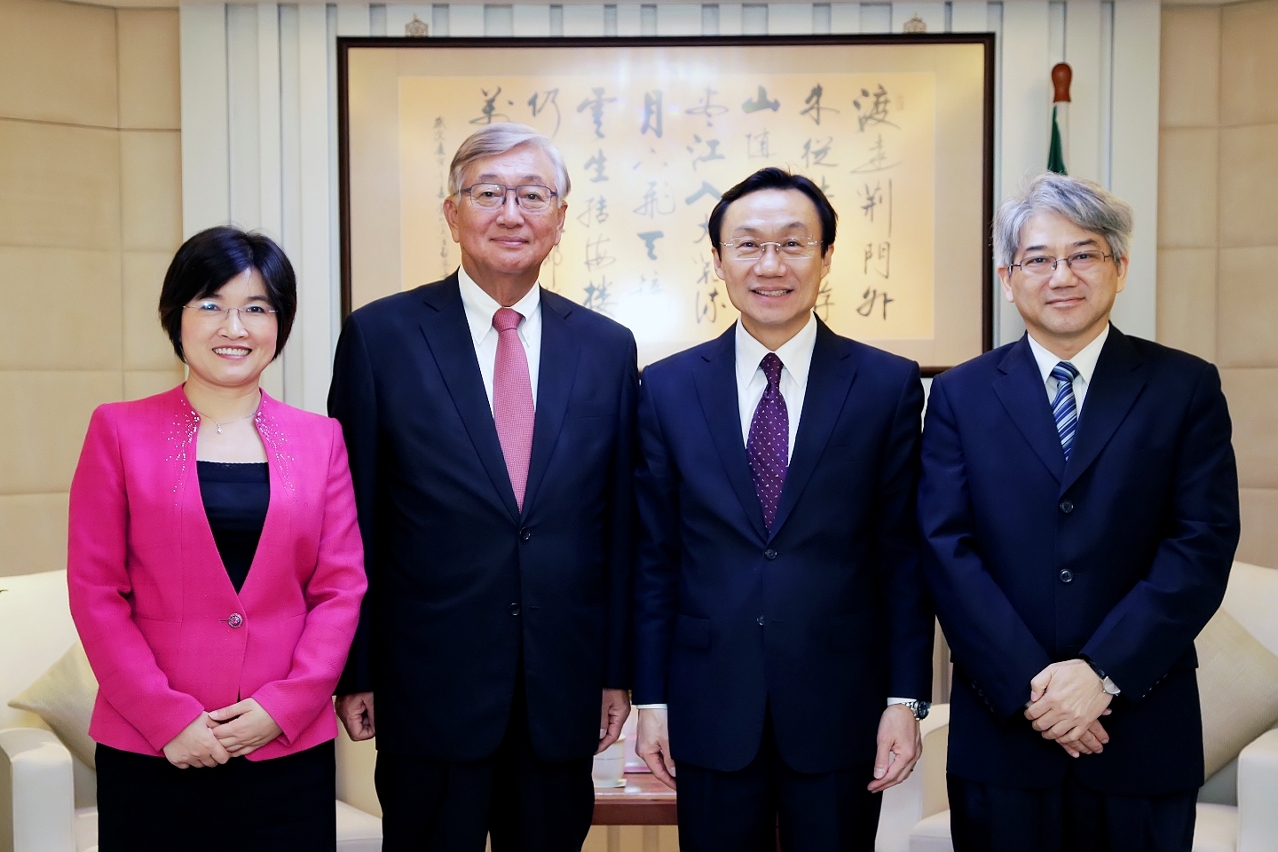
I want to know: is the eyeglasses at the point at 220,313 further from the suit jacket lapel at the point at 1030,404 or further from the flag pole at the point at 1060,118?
the flag pole at the point at 1060,118

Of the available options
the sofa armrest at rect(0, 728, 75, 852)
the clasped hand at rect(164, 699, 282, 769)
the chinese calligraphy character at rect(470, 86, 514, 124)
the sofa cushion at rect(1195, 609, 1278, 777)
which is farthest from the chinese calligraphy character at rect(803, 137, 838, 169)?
the sofa armrest at rect(0, 728, 75, 852)

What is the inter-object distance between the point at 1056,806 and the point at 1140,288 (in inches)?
90.3

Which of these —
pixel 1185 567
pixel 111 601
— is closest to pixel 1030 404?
pixel 1185 567

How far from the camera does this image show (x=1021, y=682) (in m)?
1.72

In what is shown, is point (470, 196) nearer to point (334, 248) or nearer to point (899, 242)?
point (334, 248)

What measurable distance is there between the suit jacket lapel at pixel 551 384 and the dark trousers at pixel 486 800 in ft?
1.24

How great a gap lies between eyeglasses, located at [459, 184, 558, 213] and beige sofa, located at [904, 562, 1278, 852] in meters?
1.59

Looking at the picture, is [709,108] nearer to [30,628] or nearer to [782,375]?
[782,375]

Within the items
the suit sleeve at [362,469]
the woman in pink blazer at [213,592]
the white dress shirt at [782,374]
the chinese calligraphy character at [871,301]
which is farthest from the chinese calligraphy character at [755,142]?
the woman in pink blazer at [213,592]

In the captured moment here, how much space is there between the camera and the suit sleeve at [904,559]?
6.10 ft

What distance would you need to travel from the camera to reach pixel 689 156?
3607 mm

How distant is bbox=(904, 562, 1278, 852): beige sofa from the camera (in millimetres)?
2287


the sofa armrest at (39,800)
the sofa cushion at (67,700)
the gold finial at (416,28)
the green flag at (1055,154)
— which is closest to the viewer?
the sofa armrest at (39,800)

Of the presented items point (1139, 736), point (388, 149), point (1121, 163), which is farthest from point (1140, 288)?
point (388, 149)
